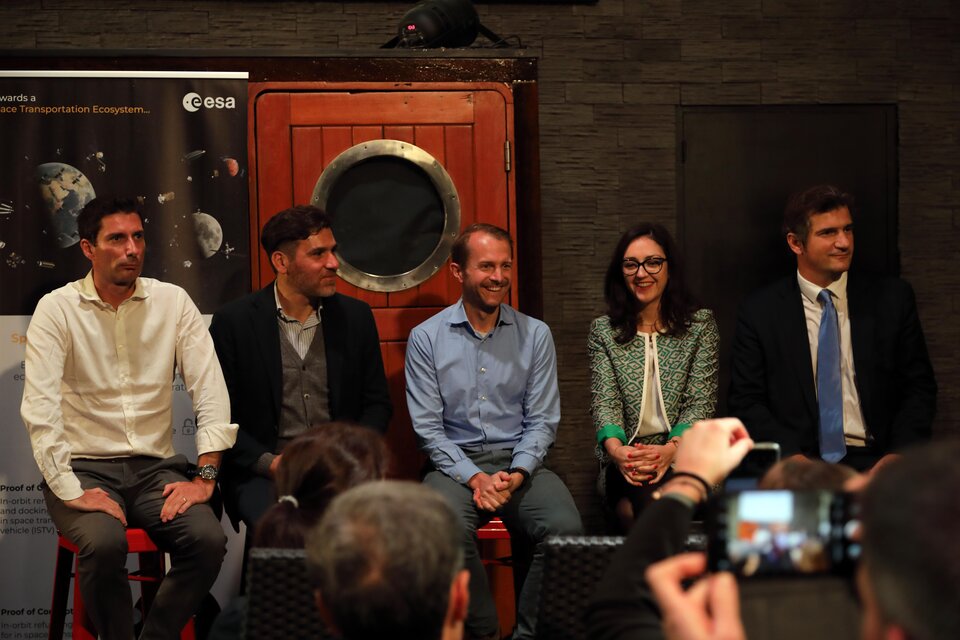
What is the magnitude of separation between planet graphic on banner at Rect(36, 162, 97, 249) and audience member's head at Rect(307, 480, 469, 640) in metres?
2.68

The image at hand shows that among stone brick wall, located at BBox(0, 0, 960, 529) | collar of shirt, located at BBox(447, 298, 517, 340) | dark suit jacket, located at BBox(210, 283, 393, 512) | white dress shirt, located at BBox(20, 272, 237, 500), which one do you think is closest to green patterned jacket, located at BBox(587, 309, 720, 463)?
collar of shirt, located at BBox(447, 298, 517, 340)

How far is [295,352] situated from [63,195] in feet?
3.36

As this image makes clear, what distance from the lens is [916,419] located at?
347cm

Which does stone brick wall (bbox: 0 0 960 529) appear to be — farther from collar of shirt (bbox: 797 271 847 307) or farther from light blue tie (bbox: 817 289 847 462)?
light blue tie (bbox: 817 289 847 462)

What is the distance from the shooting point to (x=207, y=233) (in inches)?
148

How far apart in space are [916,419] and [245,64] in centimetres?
263

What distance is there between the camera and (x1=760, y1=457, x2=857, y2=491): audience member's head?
1.44 metres

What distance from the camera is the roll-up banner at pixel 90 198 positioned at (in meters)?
3.69

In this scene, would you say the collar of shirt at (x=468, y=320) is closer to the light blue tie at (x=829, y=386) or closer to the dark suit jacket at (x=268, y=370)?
the dark suit jacket at (x=268, y=370)

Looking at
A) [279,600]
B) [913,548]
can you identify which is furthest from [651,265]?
[913,548]

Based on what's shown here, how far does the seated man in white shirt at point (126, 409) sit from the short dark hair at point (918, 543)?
2.44 metres

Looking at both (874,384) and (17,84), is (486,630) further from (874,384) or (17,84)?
(17,84)

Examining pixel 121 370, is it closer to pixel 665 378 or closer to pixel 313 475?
pixel 313 475

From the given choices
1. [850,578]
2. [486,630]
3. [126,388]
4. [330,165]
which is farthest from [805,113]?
[850,578]
